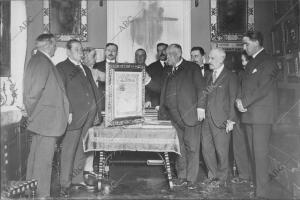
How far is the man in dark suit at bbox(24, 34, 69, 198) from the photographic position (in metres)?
4.12

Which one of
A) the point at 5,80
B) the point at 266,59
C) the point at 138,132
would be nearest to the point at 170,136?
the point at 138,132

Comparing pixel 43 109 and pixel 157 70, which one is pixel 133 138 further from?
pixel 157 70

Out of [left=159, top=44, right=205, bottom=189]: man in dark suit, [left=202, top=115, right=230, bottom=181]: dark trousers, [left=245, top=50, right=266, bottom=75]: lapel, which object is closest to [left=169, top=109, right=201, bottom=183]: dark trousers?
[left=159, top=44, right=205, bottom=189]: man in dark suit

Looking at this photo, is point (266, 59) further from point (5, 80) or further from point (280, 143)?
point (5, 80)

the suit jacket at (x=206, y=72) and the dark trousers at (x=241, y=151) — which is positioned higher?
the suit jacket at (x=206, y=72)

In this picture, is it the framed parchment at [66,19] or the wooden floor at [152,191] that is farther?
the framed parchment at [66,19]

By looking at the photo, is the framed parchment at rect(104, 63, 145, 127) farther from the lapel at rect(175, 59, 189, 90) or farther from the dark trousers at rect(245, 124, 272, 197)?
the dark trousers at rect(245, 124, 272, 197)

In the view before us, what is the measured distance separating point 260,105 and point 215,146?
0.85 metres

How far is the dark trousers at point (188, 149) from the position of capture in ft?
16.3

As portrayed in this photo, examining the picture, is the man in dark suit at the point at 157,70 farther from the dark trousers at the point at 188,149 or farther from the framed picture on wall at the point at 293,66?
the framed picture on wall at the point at 293,66

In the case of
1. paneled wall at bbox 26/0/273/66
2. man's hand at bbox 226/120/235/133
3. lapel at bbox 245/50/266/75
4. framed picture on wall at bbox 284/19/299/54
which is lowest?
man's hand at bbox 226/120/235/133

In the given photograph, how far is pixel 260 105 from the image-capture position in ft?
14.3

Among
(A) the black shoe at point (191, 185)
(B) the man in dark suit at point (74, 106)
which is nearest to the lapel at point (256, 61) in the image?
(A) the black shoe at point (191, 185)

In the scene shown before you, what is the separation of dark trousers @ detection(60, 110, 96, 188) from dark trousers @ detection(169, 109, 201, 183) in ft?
3.60
